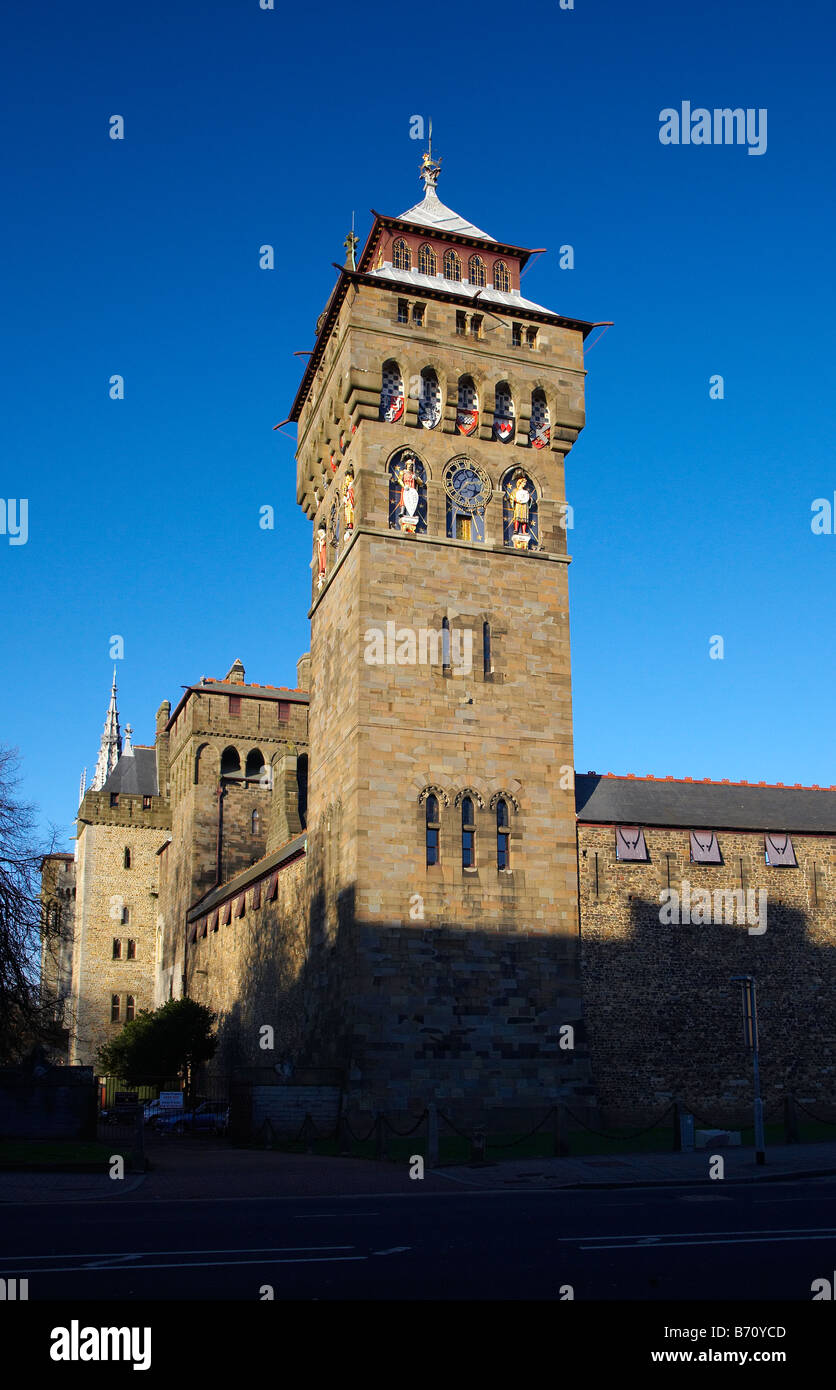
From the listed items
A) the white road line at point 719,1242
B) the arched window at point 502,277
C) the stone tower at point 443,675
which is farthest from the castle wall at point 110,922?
the white road line at point 719,1242

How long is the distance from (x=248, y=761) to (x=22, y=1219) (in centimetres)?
4483

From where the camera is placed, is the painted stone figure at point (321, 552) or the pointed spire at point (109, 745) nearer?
the painted stone figure at point (321, 552)

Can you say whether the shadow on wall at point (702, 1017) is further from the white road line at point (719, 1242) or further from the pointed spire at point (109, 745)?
the pointed spire at point (109, 745)

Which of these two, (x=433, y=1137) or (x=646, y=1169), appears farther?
(x=433, y=1137)

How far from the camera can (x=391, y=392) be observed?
1460 inches

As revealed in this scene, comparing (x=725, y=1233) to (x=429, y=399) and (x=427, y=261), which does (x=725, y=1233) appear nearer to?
(x=429, y=399)

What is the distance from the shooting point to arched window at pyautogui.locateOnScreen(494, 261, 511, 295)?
39.7 metres

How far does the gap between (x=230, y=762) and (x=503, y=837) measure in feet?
87.5

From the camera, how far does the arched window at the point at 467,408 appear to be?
37.6 m

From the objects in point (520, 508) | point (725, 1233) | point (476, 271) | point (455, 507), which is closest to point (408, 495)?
point (455, 507)

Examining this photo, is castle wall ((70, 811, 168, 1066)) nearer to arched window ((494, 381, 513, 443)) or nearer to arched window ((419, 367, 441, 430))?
arched window ((419, 367, 441, 430))
